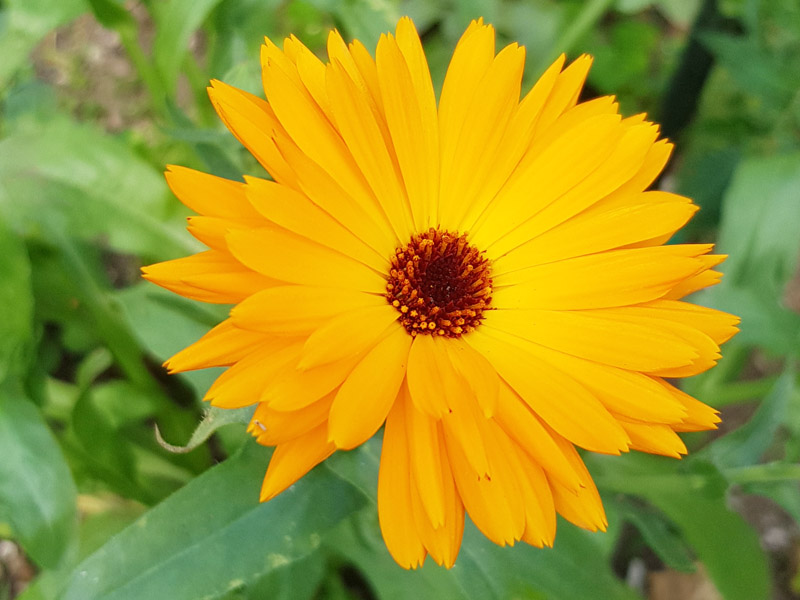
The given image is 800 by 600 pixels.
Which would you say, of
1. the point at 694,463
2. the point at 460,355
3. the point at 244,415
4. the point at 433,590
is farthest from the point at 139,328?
the point at 694,463

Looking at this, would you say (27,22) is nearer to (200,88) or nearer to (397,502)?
(200,88)

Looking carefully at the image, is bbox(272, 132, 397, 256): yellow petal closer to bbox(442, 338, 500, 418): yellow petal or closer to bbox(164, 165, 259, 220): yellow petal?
bbox(164, 165, 259, 220): yellow petal

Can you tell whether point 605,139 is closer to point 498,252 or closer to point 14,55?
point 498,252

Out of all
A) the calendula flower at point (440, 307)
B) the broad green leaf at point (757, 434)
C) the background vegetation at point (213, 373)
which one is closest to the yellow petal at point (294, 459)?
the calendula flower at point (440, 307)

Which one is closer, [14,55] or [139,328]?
[139,328]

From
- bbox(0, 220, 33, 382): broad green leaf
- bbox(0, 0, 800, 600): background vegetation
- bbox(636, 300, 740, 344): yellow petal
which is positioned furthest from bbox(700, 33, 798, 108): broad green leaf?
bbox(0, 220, 33, 382): broad green leaf

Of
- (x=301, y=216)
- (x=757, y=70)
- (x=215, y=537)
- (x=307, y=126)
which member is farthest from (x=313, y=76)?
(x=757, y=70)
